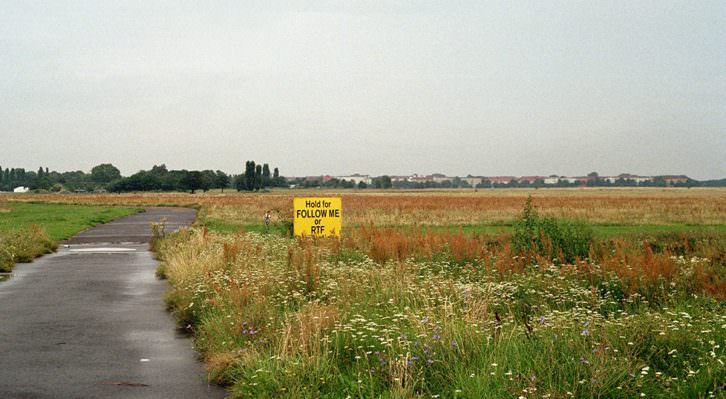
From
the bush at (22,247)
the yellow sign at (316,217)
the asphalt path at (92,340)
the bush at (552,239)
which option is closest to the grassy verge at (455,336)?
the asphalt path at (92,340)

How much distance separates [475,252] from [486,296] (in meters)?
6.61

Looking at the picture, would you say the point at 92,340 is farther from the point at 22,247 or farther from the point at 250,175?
the point at 250,175

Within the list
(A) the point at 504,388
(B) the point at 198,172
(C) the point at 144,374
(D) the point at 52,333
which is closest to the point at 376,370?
(A) the point at 504,388

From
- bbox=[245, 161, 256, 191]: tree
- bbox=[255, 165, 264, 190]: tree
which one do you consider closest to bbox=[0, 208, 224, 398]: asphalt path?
bbox=[245, 161, 256, 191]: tree

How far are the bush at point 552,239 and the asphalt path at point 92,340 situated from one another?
Answer: 28.6 ft

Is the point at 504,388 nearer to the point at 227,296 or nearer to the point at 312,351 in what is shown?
the point at 312,351

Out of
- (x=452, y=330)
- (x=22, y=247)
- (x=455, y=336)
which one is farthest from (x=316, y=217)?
(x=455, y=336)

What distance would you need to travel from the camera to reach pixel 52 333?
10.3 metres

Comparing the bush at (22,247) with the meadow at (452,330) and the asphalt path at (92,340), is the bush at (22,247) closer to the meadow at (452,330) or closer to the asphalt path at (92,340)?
the asphalt path at (92,340)

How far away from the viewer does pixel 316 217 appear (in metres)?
21.4

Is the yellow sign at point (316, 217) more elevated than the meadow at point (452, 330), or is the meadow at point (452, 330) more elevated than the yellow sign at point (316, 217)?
the yellow sign at point (316, 217)

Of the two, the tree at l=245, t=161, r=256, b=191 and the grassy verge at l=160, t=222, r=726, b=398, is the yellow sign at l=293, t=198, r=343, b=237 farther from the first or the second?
the tree at l=245, t=161, r=256, b=191

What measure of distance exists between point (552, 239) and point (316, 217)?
24.0 ft

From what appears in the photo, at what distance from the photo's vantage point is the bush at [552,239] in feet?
55.4
